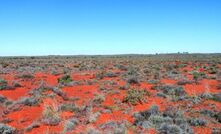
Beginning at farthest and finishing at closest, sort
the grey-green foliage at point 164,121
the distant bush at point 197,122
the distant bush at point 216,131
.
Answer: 1. the distant bush at point 197,122
2. the grey-green foliage at point 164,121
3. the distant bush at point 216,131

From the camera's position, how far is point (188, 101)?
15297mm

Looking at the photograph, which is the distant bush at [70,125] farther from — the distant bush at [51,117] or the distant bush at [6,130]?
the distant bush at [6,130]

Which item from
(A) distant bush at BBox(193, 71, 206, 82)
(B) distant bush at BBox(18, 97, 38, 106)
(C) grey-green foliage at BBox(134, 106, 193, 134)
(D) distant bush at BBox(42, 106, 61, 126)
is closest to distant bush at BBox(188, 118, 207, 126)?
(C) grey-green foliage at BBox(134, 106, 193, 134)

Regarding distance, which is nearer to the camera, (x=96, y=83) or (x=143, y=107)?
(x=143, y=107)

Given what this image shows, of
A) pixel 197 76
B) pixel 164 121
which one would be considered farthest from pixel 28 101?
pixel 197 76

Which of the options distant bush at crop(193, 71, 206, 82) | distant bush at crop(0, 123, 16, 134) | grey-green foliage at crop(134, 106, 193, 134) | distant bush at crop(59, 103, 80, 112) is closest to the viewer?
grey-green foliage at crop(134, 106, 193, 134)

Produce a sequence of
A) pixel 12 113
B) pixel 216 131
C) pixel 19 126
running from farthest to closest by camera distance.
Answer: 1. pixel 12 113
2. pixel 19 126
3. pixel 216 131

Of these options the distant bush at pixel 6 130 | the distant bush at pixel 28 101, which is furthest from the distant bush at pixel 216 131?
the distant bush at pixel 28 101

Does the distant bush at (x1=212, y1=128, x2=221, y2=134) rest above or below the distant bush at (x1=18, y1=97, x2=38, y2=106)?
below

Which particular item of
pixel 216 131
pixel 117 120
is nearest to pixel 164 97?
pixel 117 120

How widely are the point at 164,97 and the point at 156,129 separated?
681 centimetres

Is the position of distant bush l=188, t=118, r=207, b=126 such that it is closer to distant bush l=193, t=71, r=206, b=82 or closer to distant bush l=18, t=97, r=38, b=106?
distant bush l=18, t=97, r=38, b=106

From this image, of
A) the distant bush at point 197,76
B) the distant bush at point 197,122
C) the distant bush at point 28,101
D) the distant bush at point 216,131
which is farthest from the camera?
the distant bush at point 197,76

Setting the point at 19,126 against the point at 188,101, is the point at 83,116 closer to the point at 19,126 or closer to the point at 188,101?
the point at 19,126
